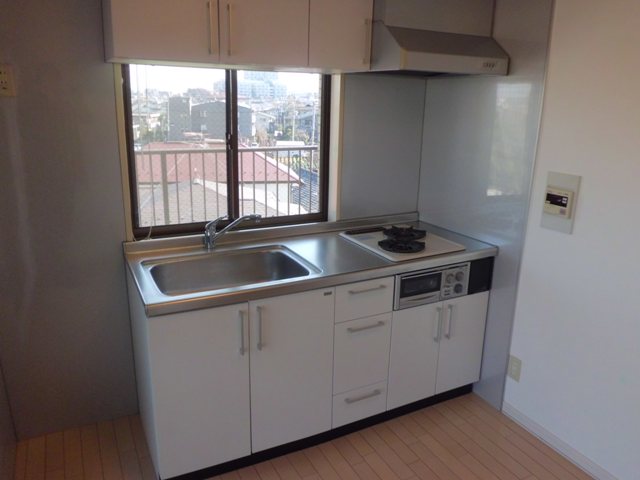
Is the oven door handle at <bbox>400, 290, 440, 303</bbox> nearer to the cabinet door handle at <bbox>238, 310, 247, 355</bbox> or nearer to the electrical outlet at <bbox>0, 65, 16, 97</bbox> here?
the cabinet door handle at <bbox>238, 310, 247, 355</bbox>

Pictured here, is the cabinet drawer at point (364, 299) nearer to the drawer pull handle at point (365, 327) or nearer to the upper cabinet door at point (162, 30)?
the drawer pull handle at point (365, 327)

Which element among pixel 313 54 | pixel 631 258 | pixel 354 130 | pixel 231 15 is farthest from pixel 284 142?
pixel 631 258

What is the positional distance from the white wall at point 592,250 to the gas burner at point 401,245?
19.8 inches

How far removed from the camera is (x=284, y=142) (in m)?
2.62

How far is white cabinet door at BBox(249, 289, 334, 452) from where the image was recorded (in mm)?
1901

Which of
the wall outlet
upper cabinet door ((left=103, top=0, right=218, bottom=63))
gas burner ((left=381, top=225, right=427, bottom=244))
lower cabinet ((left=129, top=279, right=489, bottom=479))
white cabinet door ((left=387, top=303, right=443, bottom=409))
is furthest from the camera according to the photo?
gas burner ((left=381, top=225, right=427, bottom=244))

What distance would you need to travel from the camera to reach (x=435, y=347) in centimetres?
238

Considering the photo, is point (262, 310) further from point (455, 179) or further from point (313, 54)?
point (455, 179)

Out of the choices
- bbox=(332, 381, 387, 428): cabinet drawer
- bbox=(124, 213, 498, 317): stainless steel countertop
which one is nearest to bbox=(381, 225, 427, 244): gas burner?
bbox=(124, 213, 498, 317): stainless steel countertop

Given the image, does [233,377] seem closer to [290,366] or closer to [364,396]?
[290,366]

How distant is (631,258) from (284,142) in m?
1.70

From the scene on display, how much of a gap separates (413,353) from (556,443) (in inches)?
30.1

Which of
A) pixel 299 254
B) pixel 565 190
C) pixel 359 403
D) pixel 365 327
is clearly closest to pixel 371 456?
pixel 359 403

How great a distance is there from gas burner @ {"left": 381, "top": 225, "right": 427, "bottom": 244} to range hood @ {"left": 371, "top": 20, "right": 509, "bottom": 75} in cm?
81
